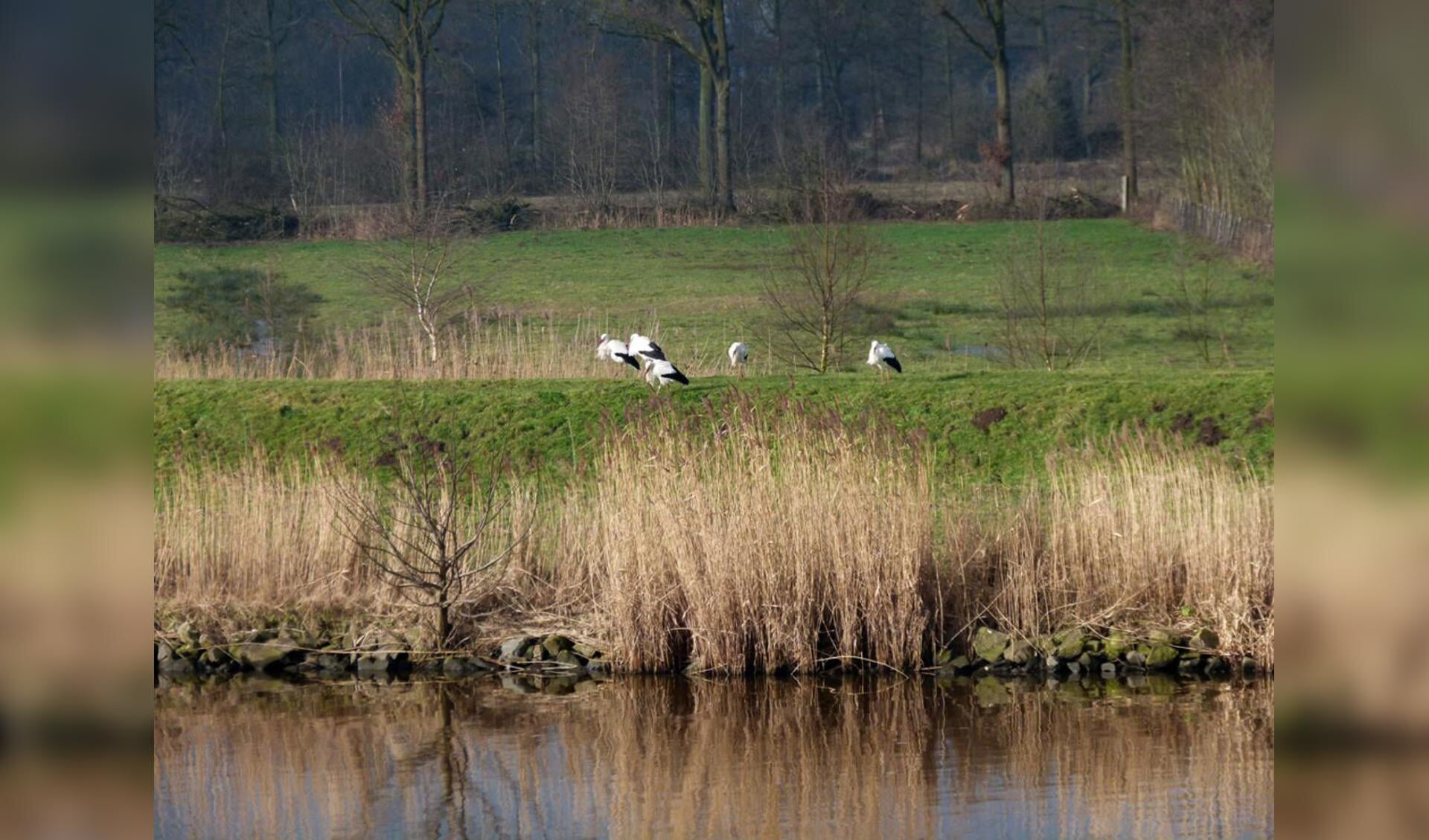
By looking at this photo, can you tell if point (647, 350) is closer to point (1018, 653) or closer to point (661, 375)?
point (661, 375)

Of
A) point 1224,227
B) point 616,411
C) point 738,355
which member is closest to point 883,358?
point 738,355

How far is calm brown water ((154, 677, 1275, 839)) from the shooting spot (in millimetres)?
7066

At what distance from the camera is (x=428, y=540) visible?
990cm

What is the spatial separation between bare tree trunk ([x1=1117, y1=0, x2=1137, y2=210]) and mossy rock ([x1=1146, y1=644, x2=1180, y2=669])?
961 inches

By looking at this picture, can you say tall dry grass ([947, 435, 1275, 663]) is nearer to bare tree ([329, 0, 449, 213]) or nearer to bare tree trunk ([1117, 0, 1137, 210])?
bare tree ([329, 0, 449, 213])

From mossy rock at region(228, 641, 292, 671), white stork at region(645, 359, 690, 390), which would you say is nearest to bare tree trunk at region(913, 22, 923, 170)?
white stork at region(645, 359, 690, 390)

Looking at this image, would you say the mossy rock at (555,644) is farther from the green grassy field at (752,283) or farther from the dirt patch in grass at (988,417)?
the green grassy field at (752,283)

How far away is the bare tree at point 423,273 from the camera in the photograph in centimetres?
1980

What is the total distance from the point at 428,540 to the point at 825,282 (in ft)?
33.6

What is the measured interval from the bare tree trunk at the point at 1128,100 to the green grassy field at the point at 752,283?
5.32 feet

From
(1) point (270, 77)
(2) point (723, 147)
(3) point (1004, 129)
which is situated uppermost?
(1) point (270, 77)
